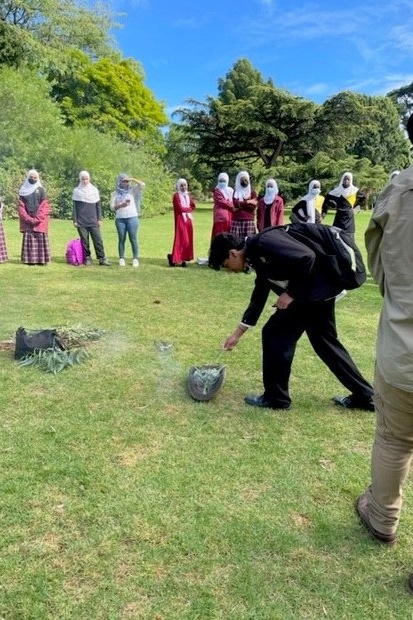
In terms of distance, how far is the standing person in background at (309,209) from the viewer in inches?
315

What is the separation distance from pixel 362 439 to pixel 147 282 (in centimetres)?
505

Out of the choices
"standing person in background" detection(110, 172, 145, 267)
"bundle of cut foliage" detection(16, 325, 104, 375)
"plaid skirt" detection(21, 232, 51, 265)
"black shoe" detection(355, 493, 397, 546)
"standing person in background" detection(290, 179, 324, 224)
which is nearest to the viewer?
"black shoe" detection(355, 493, 397, 546)

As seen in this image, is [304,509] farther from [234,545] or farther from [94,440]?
[94,440]

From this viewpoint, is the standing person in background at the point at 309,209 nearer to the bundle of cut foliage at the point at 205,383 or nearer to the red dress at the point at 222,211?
the red dress at the point at 222,211

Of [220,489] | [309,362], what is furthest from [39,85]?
[220,489]

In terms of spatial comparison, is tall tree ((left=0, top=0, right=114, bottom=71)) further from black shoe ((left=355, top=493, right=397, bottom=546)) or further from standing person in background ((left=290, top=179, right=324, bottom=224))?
black shoe ((left=355, top=493, right=397, bottom=546))

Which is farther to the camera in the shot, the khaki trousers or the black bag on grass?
the black bag on grass

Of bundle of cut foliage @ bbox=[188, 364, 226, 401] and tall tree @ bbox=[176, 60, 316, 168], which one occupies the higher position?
tall tree @ bbox=[176, 60, 316, 168]

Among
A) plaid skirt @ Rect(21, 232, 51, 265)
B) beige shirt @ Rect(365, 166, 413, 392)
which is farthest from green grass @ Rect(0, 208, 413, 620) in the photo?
plaid skirt @ Rect(21, 232, 51, 265)

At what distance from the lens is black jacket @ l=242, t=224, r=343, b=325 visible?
9.30 ft

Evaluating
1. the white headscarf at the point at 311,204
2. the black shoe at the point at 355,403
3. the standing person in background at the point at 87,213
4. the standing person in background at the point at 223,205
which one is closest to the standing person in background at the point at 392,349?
the black shoe at the point at 355,403

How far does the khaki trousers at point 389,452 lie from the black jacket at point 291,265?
978mm

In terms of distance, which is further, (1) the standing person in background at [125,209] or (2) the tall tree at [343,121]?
(2) the tall tree at [343,121]

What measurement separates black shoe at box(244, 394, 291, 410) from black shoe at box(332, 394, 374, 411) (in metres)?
0.41
